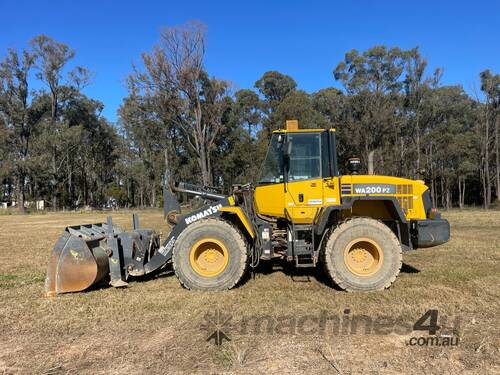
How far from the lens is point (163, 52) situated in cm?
3438

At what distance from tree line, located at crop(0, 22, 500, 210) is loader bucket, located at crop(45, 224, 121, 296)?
26729 mm

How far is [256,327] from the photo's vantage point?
15.5 feet

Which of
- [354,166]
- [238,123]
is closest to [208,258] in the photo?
[354,166]

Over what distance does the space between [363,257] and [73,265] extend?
4.52 m

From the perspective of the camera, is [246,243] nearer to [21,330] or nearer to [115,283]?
[115,283]

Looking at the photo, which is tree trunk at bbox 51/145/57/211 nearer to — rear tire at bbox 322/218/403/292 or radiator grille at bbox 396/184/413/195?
rear tire at bbox 322/218/403/292

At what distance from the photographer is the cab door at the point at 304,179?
6.46 meters

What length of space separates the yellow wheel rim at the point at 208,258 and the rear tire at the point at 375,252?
1632mm

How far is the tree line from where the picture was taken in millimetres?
38500

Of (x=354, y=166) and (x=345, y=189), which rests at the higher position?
(x=354, y=166)
